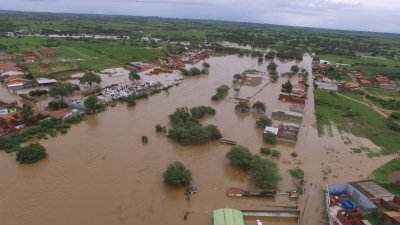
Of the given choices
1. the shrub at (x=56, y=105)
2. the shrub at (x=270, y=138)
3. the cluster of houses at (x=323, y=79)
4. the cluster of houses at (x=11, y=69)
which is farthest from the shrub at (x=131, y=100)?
the cluster of houses at (x=323, y=79)

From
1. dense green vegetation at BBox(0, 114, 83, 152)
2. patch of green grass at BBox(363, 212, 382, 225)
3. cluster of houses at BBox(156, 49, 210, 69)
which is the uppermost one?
cluster of houses at BBox(156, 49, 210, 69)

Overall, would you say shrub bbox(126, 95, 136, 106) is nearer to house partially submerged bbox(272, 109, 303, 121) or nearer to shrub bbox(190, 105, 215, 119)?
shrub bbox(190, 105, 215, 119)

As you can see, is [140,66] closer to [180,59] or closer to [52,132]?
[180,59]

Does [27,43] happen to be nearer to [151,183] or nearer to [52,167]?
[52,167]

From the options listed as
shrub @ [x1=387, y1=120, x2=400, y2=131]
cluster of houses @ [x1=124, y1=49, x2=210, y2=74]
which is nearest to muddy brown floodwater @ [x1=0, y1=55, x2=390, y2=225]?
shrub @ [x1=387, y1=120, x2=400, y2=131]

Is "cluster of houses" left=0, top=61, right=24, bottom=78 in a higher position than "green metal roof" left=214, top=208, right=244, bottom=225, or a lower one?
higher

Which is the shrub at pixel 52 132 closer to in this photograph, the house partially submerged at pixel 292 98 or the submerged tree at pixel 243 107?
the submerged tree at pixel 243 107
